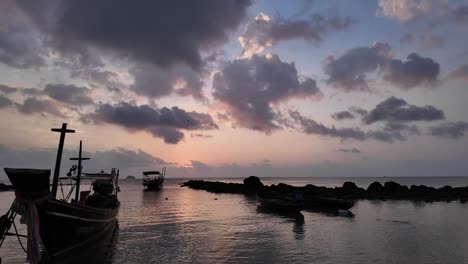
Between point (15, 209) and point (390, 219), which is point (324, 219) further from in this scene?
point (15, 209)

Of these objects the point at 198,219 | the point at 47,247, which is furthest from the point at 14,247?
the point at 198,219

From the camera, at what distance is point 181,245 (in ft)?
86.2

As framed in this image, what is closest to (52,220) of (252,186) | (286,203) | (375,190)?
(286,203)

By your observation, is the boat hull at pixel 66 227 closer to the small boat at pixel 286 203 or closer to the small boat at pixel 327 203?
the small boat at pixel 286 203

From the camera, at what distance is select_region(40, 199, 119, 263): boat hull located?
19.2 m

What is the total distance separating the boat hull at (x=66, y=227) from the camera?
63.0 ft

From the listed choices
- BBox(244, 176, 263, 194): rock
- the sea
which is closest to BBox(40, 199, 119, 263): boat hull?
the sea

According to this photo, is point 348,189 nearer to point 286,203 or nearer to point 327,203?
point 327,203

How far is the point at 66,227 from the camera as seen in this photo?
2089 centimetres

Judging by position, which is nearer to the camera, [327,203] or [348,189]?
[327,203]

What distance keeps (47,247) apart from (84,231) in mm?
3914

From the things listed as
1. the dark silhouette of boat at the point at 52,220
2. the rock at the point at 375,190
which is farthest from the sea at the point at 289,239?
the rock at the point at 375,190

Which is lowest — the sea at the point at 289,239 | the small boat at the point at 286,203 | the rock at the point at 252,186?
the sea at the point at 289,239

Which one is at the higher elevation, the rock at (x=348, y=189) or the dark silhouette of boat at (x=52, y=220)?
the rock at (x=348, y=189)
